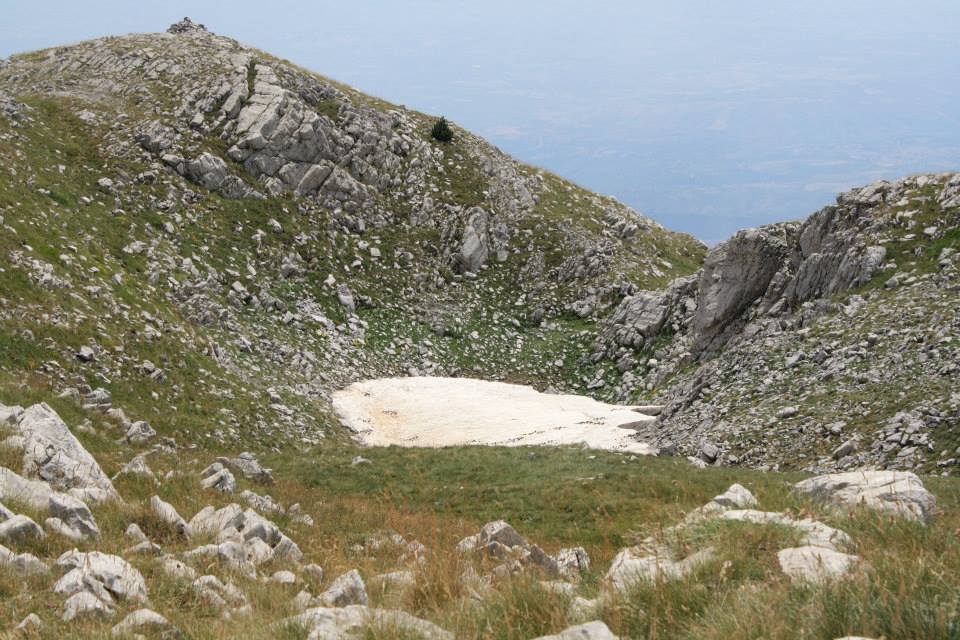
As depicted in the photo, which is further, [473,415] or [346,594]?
[473,415]

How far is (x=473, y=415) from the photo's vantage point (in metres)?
37.0

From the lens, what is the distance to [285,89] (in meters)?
54.8

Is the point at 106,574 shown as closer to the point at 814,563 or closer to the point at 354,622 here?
the point at 354,622

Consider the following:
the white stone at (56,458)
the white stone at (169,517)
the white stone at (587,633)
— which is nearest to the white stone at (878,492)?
the white stone at (587,633)

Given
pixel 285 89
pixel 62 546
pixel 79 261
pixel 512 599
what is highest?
pixel 285 89

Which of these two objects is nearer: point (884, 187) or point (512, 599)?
point (512, 599)

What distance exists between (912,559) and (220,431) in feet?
83.6

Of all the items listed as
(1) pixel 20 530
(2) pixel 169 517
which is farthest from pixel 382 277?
(1) pixel 20 530

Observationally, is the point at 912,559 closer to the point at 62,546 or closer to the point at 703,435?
the point at 62,546

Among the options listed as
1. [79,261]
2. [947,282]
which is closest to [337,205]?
[79,261]

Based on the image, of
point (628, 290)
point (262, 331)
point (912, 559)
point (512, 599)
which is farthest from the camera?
point (628, 290)

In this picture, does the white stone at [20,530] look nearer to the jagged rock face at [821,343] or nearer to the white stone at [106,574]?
the white stone at [106,574]

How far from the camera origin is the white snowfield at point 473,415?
32.9m

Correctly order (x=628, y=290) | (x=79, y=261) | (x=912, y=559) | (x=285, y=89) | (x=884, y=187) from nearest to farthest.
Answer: (x=912, y=559), (x=79, y=261), (x=884, y=187), (x=628, y=290), (x=285, y=89)
